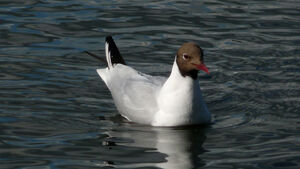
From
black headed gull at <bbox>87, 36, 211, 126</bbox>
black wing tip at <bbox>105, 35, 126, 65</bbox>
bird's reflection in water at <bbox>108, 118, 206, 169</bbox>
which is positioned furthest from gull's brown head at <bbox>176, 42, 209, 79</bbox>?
black wing tip at <bbox>105, 35, 126, 65</bbox>

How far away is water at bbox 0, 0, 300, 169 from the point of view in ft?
28.4

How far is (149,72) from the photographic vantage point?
39.8 ft

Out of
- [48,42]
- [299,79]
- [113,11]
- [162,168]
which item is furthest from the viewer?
[113,11]

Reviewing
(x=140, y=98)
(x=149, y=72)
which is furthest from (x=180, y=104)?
(x=149, y=72)

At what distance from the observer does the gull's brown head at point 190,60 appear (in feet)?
30.3

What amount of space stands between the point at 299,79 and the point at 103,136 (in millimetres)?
3715

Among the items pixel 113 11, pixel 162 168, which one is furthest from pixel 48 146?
pixel 113 11

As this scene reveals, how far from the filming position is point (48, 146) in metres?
8.80

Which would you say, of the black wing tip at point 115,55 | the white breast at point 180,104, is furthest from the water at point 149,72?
the black wing tip at point 115,55

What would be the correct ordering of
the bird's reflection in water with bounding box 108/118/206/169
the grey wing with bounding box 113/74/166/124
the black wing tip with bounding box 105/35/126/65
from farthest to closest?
the black wing tip with bounding box 105/35/126/65 → the grey wing with bounding box 113/74/166/124 → the bird's reflection in water with bounding box 108/118/206/169

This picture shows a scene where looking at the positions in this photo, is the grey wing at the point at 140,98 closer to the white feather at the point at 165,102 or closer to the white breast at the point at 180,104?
the white feather at the point at 165,102

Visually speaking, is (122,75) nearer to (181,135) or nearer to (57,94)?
(57,94)

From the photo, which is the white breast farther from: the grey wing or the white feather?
the grey wing

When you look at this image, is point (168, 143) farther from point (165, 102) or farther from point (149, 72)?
point (149, 72)
